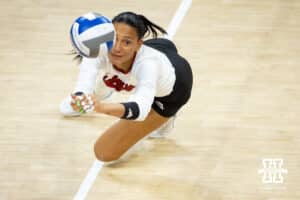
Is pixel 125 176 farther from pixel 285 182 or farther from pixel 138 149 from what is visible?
pixel 285 182

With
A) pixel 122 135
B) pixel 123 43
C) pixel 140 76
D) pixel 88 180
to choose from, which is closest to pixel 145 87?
pixel 140 76

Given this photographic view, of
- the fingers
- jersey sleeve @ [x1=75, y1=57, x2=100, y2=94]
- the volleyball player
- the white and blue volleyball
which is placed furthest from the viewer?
jersey sleeve @ [x1=75, y1=57, x2=100, y2=94]

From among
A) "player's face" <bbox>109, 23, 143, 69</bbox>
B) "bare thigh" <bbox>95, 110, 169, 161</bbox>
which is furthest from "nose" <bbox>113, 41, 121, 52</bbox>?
"bare thigh" <bbox>95, 110, 169, 161</bbox>

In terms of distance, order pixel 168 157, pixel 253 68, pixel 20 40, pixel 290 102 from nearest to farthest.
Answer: pixel 168 157 < pixel 290 102 < pixel 253 68 < pixel 20 40

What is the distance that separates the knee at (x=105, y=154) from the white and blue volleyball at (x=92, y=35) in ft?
2.60

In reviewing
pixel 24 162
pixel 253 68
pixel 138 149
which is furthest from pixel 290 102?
pixel 24 162

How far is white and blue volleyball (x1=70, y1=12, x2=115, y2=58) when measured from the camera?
264 cm

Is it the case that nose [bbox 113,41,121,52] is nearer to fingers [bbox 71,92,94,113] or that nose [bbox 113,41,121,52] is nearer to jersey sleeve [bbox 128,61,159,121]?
jersey sleeve [bbox 128,61,159,121]

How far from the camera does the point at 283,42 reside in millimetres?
4355

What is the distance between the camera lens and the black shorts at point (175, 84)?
10.6 feet

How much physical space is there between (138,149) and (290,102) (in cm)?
94

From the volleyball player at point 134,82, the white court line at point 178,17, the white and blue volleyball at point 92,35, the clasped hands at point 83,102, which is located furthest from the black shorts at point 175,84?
the white court line at point 178,17

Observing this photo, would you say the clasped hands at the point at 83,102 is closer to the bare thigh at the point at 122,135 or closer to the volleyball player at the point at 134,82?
the volleyball player at the point at 134,82

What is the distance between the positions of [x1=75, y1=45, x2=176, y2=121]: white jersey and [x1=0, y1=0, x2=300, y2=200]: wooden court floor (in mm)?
520
